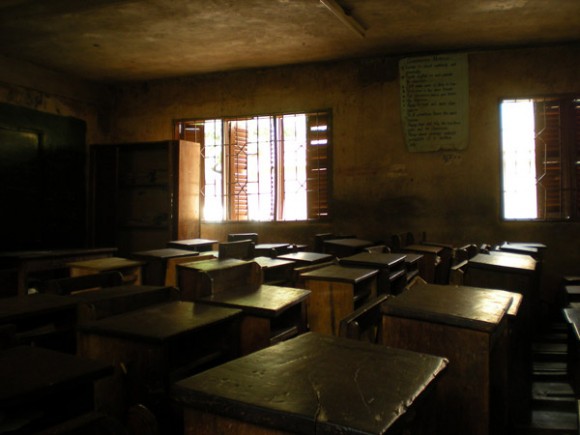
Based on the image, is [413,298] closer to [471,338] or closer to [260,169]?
[471,338]

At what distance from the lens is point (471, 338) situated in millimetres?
1452

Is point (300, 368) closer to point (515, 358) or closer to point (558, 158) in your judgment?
point (515, 358)

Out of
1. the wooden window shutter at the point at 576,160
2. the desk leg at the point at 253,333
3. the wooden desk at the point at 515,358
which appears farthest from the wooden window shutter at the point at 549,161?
the desk leg at the point at 253,333

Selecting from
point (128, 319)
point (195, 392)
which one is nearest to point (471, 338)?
point (195, 392)

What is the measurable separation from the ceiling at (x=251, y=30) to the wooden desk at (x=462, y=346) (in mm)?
3096

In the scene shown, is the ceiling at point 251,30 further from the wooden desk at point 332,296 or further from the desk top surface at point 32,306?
the desk top surface at point 32,306

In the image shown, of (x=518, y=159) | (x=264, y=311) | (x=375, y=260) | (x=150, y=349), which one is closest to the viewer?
(x=150, y=349)

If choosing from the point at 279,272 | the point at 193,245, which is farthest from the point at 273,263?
the point at 193,245

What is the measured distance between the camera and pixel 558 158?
485cm

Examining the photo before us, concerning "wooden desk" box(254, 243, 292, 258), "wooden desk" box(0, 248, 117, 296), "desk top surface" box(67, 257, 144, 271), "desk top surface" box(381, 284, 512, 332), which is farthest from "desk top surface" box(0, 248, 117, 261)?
"desk top surface" box(381, 284, 512, 332)

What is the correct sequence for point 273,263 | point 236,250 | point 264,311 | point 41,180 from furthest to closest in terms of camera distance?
point 41,180, point 236,250, point 273,263, point 264,311

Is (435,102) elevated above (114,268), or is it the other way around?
(435,102)

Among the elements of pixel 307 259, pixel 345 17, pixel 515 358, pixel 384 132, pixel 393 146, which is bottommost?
pixel 515 358

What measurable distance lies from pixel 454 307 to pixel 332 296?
3.48 feet
